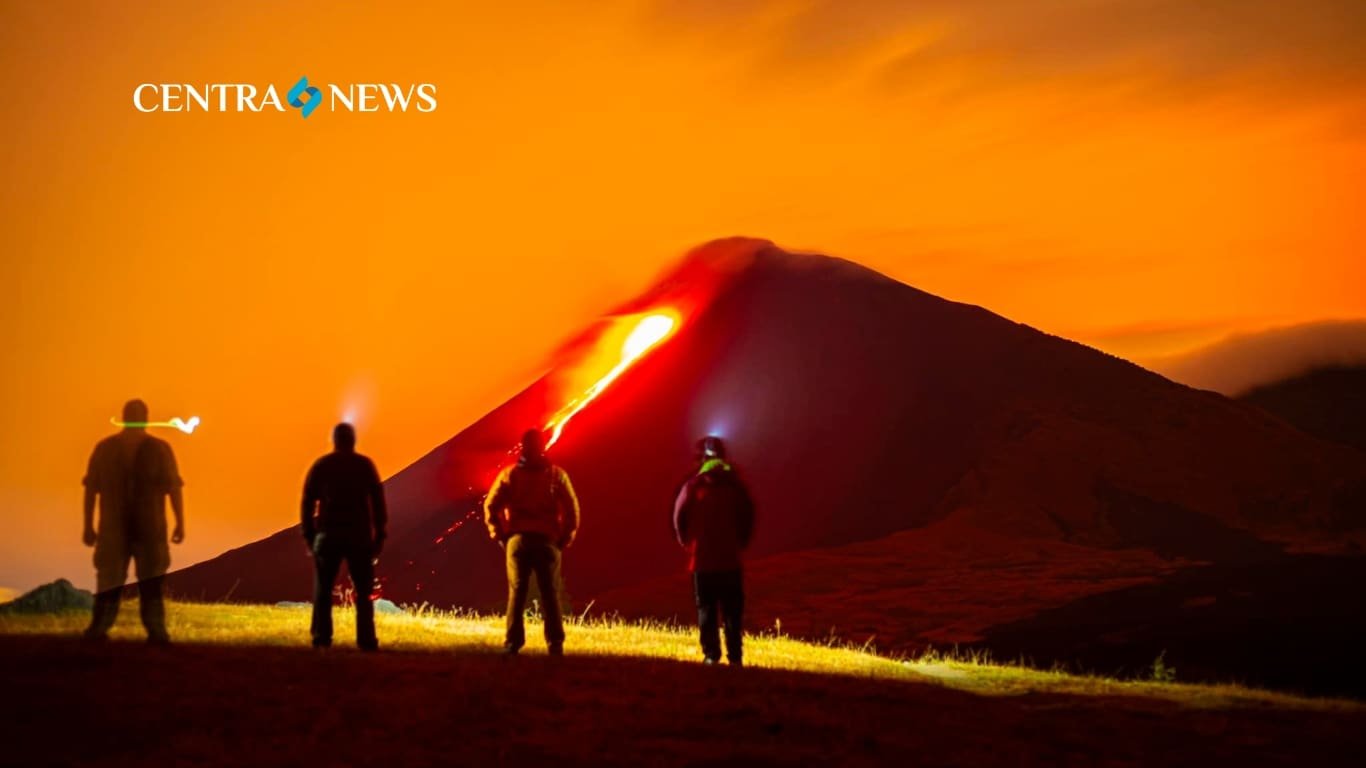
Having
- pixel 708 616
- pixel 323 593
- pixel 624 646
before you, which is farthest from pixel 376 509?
pixel 624 646

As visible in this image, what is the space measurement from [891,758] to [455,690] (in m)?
3.58

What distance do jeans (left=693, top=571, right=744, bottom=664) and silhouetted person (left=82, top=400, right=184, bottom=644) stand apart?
5.30 m

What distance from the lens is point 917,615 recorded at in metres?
36.5

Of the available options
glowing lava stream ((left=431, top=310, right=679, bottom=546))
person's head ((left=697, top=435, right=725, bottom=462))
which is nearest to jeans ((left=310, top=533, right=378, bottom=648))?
person's head ((left=697, top=435, right=725, bottom=462))

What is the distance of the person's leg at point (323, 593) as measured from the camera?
14.2 m

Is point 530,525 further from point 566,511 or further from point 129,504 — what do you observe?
point 129,504

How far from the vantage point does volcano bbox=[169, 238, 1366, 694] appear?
4725 cm

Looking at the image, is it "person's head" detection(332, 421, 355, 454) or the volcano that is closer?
"person's head" detection(332, 421, 355, 454)

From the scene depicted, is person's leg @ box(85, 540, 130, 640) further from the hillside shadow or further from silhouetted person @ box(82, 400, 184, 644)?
the hillside shadow

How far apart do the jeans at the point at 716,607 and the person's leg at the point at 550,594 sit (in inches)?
57.8

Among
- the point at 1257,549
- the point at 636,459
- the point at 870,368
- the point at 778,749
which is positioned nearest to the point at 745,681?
the point at 778,749

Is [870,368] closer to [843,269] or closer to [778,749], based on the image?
[843,269]

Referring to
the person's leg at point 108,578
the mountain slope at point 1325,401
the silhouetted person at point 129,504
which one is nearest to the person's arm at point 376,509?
the silhouetted person at point 129,504

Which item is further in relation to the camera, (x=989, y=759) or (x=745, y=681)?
(x=745, y=681)
